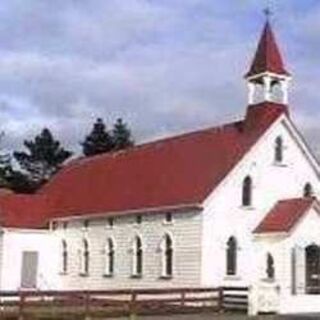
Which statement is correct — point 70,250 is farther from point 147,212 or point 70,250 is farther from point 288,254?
point 288,254

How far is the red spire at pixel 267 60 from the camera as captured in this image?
52.2 meters

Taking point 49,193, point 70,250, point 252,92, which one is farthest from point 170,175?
point 49,193

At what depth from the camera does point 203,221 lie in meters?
47.1

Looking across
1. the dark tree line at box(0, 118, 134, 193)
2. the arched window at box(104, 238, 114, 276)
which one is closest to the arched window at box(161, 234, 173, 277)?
the arched window at box(104, 238, 114, 276)

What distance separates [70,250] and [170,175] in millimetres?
10057

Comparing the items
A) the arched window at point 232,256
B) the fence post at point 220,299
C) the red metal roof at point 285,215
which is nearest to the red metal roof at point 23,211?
the arched window at point 232,256

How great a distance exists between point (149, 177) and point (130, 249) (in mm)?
4243

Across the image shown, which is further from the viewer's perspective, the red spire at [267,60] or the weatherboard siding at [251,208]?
the red spire at [267,60]

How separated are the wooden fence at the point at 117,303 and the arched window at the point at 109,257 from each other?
28.4ft

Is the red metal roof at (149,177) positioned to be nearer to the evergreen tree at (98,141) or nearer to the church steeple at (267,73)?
the church steeple at (267,73)

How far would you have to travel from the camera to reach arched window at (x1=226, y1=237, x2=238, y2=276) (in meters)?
48.0

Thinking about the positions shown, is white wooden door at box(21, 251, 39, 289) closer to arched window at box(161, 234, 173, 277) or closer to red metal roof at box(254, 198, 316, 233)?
arched window at box(161, 234, 173, 277)

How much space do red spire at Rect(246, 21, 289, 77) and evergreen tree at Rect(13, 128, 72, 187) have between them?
58.7 meters

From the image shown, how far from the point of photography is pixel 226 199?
158ft
